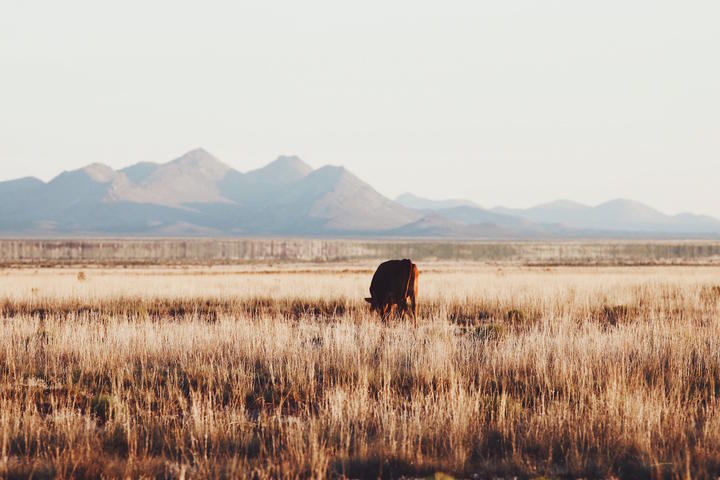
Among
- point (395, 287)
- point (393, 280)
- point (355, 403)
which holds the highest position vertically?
point (393, 280)

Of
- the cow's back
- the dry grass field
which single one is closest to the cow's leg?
the cow's back

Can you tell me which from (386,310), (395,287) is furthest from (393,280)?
(386,310)

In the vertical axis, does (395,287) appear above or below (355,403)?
above

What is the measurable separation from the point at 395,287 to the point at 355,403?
24.8 ft

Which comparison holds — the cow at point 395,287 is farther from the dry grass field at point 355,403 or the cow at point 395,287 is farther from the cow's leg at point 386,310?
the dry grass field at point 355,403

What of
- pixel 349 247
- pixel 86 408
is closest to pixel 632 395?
pixel 86 408

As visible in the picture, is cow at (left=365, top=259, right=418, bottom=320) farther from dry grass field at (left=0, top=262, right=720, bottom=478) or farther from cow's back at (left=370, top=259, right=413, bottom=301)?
dry grass field at (left=0, top=262, right=720, bottom=478)

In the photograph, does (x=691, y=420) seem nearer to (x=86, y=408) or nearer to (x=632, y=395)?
(x=632, y=395)

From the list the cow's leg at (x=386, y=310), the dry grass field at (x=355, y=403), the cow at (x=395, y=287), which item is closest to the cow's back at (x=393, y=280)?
the cow at (x=395, y=287)

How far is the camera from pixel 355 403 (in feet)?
25.5

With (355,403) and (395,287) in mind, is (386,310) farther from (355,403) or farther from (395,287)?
(355,403)

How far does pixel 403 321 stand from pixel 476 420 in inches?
289

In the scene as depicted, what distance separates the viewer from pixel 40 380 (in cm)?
980

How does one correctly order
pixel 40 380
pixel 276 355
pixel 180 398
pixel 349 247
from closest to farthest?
pixel 180 398, pixel 40 380, pixel 276 355, pixel 349 247
